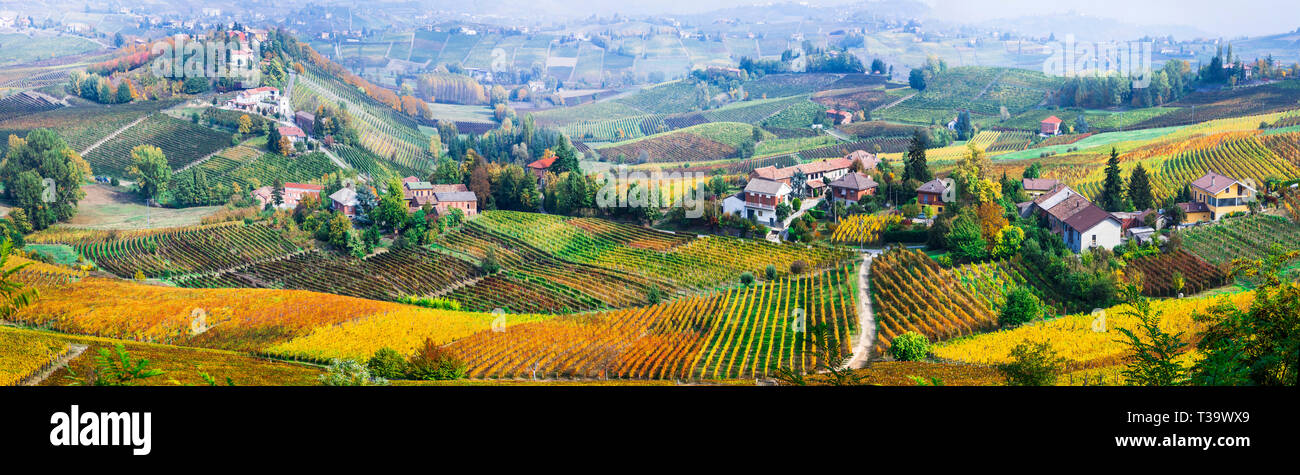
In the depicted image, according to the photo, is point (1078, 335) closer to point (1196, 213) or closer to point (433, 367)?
point (1196, 213)

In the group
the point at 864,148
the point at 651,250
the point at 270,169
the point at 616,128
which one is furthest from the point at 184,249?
the point at 616,128

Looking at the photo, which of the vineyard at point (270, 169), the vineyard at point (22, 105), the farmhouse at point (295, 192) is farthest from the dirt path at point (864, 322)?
the vineyard at point (22, 105)

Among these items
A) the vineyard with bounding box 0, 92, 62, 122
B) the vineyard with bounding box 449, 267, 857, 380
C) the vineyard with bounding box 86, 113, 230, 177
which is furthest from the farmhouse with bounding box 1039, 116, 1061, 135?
the vineyard with bounding box 0, 92, 62, 122

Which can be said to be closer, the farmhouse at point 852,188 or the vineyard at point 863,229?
the vineyard at point 863,229

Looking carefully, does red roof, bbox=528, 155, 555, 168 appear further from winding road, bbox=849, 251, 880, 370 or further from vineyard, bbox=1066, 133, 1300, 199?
winding road, bbox=849, 251, 880, 370

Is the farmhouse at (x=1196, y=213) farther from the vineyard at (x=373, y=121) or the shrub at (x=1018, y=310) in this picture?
the vineyard at (x=373, y=121)

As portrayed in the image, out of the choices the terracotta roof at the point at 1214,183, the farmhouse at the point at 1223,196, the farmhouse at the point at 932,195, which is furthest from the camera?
the farmhouse at the point at 932,195
